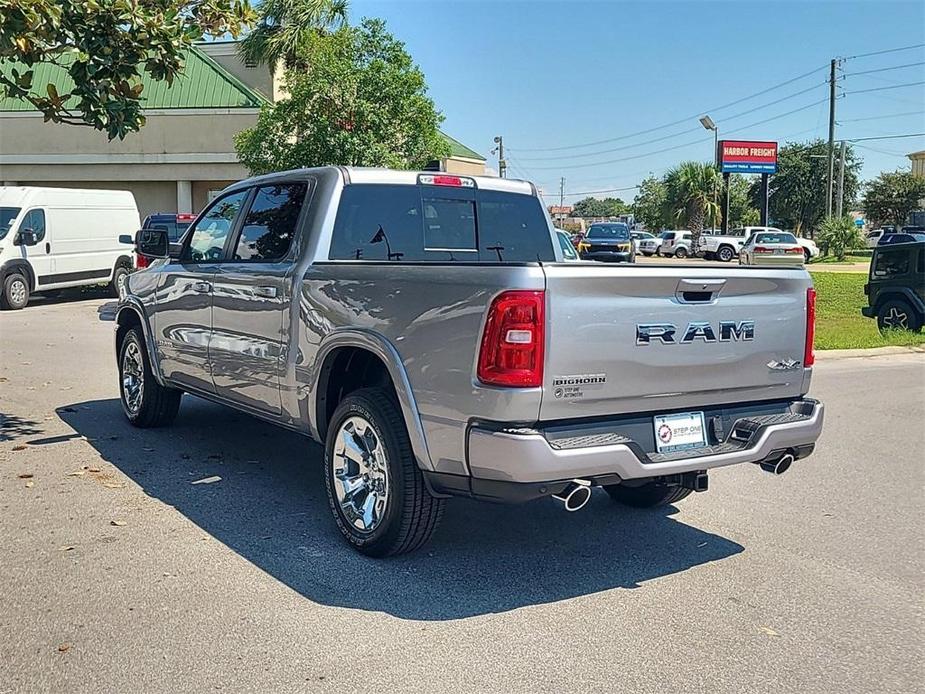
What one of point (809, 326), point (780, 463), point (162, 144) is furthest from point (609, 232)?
point (780, 463)

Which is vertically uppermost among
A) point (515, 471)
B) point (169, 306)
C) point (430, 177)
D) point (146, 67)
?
point (146, 67)

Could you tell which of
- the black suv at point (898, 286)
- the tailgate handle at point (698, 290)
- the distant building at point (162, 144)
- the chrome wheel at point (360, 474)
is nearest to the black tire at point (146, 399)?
the chrome wheel at point (360, 474)

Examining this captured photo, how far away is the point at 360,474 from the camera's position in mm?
5000

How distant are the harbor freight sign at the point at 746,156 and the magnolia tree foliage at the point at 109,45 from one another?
56.3 meters

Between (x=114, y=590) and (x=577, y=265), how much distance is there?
264 centimetres

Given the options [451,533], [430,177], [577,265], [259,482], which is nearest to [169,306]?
[259,482]

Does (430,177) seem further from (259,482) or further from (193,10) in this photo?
(193,10)

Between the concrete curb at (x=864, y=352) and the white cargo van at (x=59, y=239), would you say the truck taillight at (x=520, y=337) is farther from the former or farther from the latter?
the white cargo van at (x=59, y=239)

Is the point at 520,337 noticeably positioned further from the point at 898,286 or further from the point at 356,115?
the point at 356,115

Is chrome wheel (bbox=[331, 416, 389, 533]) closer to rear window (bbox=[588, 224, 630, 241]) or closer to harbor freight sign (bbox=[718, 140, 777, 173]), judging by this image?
rear window (bbox=[588, 224, 630, 241])

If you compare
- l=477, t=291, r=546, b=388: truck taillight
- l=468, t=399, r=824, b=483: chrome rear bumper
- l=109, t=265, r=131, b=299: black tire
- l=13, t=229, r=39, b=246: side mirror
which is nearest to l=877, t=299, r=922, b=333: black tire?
l=468, t=399, r=824, b=483: chrome rear bumper

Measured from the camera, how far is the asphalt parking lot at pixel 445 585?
3.72m

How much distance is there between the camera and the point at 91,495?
5.99m

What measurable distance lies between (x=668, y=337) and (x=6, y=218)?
17629 mm
